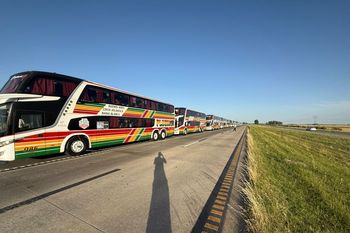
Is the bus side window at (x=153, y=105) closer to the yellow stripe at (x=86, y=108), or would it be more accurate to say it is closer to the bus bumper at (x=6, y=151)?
the yellow stripe at (x=86, y=108)

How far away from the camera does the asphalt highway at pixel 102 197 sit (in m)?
3.01

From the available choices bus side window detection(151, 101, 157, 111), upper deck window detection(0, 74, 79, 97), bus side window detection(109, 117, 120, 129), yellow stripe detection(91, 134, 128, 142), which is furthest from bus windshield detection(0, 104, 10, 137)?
bus side window detection(151, 101, 157, 111)

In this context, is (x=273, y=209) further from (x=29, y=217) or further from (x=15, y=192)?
(x=15, y=192)

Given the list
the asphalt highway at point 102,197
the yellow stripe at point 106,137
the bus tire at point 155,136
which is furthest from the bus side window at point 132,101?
the asphalt highway at point 102,197

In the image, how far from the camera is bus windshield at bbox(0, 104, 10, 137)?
6.50 m

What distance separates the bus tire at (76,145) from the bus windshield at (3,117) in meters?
2.61

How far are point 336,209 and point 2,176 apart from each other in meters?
9.64

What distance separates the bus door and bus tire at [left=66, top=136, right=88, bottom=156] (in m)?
1.25

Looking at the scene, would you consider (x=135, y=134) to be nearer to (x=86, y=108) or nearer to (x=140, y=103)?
(x=140, y=103)

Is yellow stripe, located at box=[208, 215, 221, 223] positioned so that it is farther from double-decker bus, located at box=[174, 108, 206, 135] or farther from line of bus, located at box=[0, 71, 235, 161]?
double-decker bus, located at box=[174, 108, 206, 135]

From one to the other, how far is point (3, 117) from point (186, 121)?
2298cm

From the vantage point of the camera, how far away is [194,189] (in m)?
4.76

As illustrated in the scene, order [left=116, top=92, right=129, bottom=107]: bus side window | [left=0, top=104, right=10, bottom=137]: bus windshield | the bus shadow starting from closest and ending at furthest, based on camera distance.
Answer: the bus shadow
[left=0, top=104, right=10, bottom=137]: bus windshield
[left=116, top=92, right=129, bottom=107]: bus side window

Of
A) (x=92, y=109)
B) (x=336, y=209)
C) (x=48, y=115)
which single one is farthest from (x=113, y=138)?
(x=336, y=209)
